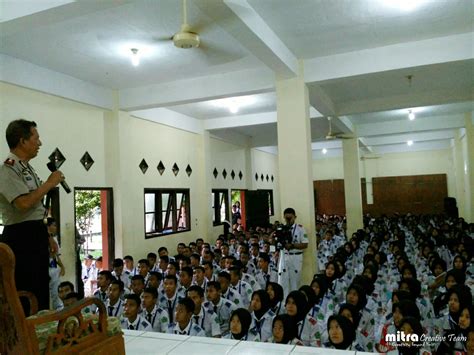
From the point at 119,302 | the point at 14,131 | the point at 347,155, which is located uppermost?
the point at 347,155

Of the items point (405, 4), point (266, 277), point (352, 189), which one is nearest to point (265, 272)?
point (266, 277)

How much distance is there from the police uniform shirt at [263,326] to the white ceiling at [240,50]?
124 inches

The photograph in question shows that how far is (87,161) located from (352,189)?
781cm

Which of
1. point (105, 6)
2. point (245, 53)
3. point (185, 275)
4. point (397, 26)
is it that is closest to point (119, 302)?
point (185, 275)

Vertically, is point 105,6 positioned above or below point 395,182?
above

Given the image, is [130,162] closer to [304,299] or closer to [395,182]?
[304,299]

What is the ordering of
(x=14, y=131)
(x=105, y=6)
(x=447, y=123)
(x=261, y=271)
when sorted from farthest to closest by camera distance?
(x=447, y=123) < (x=261, y=271) < (x=105, y=6) < (x=14, y=131)

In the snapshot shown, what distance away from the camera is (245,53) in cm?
595

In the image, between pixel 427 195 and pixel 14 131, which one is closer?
pixel 14 131

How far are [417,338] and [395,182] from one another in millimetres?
16774

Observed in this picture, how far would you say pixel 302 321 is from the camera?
4086mm

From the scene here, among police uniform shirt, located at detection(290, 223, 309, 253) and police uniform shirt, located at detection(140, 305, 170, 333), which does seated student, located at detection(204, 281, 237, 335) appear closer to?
police uniform shirt, located at detection(140, 305, 170, 333)

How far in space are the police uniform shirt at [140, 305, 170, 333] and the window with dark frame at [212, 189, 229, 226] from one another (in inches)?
267

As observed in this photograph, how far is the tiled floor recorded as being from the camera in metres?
2.37
